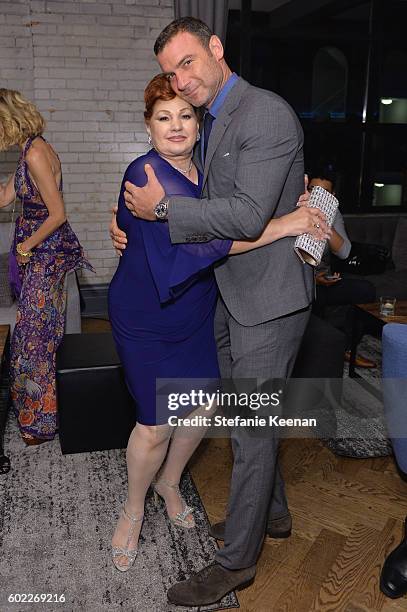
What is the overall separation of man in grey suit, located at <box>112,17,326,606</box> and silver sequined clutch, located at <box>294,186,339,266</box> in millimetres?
39

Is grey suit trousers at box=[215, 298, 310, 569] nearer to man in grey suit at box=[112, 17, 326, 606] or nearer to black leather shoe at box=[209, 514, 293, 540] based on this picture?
man in grey suit at box=[112, 17, 326, 606]

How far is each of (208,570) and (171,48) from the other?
1667mm

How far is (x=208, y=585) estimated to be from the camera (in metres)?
2.04

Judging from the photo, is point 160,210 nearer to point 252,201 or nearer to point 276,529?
point 252,201

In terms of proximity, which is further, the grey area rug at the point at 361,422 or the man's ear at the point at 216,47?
the grey area rug at the point at 361,422

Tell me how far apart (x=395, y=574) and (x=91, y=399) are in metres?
1.49

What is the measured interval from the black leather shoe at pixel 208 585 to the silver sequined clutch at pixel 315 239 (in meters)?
1.05

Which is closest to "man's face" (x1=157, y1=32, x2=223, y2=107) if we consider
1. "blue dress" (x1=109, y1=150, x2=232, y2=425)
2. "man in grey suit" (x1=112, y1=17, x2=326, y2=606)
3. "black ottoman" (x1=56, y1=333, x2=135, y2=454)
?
"man in grey suit" (x1=112, y1=17, x2=326, y2=606)

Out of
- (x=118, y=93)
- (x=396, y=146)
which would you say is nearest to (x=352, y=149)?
(x=396, y=146)

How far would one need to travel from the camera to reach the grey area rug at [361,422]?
3.07 metres

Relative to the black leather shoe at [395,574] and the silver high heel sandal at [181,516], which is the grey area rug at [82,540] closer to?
the silver high heel sandal at [181,516]

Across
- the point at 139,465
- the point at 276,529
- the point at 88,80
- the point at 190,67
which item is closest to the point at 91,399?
the point at 139,465

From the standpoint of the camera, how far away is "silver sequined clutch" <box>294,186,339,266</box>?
182 cm

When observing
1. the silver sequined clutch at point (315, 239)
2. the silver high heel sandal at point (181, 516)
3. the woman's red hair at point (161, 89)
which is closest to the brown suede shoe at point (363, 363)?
the silver high heel sandal at point (181, 516)
